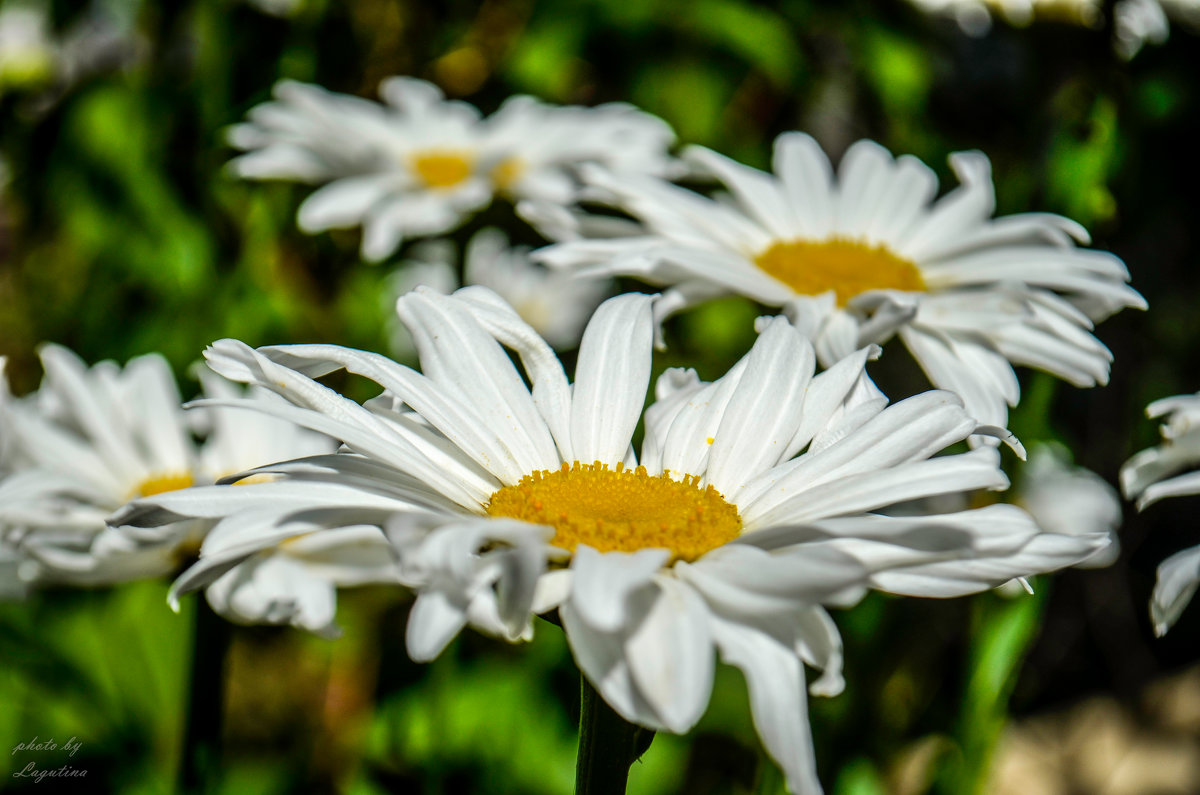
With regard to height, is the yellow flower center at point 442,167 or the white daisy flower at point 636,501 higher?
the white daisy flower at point 636,501

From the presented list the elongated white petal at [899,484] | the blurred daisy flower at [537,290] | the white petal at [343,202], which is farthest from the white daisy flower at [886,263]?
the blurred daisy flower at [537,290]

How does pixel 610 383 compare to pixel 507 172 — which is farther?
pixel 507 172

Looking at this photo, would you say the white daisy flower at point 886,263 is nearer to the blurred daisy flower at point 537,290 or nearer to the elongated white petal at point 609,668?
the elongated white petal at point 609,668

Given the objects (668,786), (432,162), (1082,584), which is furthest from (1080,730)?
(432,162)

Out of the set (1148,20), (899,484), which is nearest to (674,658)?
(899,484)

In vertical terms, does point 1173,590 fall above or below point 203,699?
above

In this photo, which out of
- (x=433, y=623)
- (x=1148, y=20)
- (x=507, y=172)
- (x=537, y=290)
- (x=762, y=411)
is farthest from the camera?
(x=537, y=290)

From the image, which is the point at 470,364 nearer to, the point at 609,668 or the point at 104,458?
the point at 609,668

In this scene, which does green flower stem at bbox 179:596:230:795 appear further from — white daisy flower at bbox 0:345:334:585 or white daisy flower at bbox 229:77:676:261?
white daisy flower at bbox 229:77:676:261
